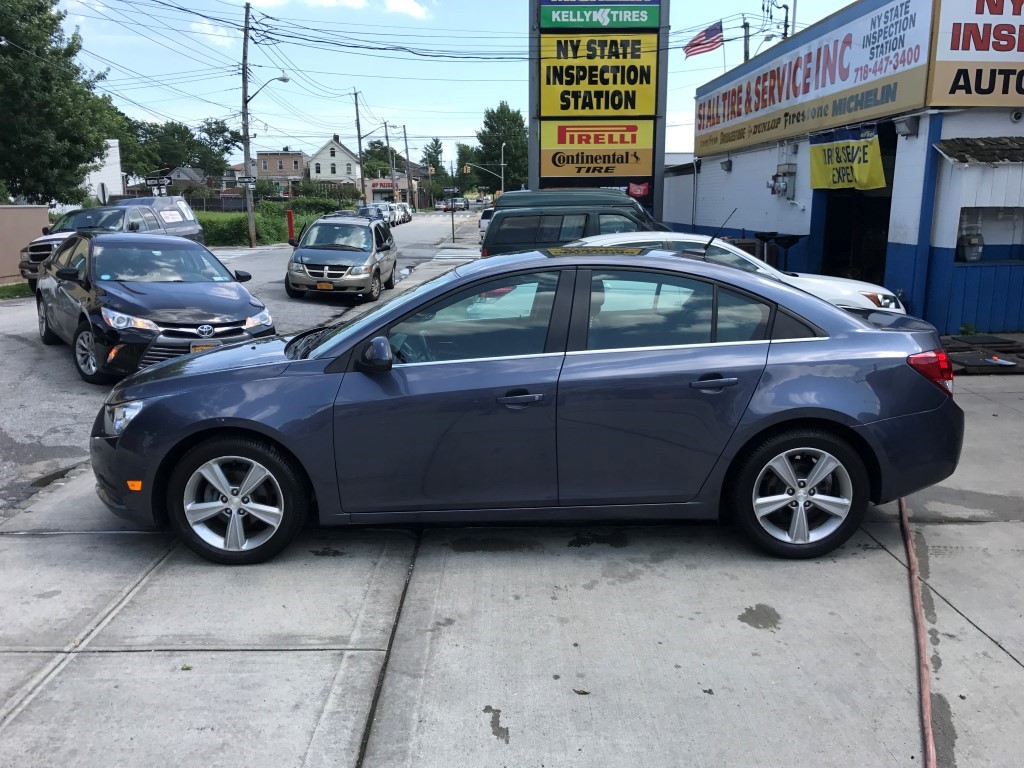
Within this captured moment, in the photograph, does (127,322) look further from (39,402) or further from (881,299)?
(881,299)

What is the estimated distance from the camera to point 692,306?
424 cm

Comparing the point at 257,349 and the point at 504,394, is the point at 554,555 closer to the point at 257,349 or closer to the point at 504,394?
the point at 504,394

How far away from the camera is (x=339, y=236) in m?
17.3

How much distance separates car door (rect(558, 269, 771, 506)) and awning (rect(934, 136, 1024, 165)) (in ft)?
25.3

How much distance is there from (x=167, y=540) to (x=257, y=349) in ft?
3.90

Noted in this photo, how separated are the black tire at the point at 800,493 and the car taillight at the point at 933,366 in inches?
21.4

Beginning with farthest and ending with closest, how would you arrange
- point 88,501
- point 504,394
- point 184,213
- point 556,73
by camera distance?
1. point 184,213
2. point 556,73
3. point 88,501
4. point 504,394

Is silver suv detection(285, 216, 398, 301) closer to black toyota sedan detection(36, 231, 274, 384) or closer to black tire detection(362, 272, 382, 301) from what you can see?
black tire detection(362, 272, 382, 301)

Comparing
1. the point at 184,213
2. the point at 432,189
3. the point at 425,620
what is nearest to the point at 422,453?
the point at 425,620

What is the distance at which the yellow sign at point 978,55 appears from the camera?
10039 mm

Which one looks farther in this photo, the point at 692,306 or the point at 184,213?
the point at 184,213

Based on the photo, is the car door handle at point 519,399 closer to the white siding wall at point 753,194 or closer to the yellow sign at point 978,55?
the yellow sign at point 978,55

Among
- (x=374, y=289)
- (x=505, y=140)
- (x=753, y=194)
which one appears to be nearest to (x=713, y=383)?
(x=374, y=289)

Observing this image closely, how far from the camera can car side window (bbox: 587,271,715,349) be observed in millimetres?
4199
